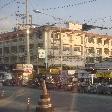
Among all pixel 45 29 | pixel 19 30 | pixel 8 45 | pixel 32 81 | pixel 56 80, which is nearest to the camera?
pixel 56 80

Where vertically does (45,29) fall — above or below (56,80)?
above

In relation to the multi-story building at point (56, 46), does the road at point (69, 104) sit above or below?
below

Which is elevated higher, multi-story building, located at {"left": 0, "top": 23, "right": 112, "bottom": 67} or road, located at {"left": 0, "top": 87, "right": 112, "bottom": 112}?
multi-story building, located at {"left": 0, "top": 23, "right": 112, "bottom": 67}

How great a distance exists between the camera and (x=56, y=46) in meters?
83.8

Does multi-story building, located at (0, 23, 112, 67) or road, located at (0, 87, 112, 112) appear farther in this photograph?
multi-story building, located at (0, 23, 112, 67)

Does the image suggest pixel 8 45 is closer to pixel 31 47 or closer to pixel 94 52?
pixel 31 47

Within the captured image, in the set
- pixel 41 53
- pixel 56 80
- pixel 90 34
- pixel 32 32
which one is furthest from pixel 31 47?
pixel 56 80

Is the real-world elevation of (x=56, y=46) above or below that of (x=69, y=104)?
above

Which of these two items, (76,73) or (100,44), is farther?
(100,44)

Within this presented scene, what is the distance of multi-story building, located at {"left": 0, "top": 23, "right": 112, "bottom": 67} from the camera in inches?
3191

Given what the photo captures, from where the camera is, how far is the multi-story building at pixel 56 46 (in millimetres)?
81062

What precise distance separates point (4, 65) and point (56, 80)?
131 feet

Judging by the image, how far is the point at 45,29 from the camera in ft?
267

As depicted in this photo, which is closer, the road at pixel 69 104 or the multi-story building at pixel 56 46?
the road at pixel 69 104
